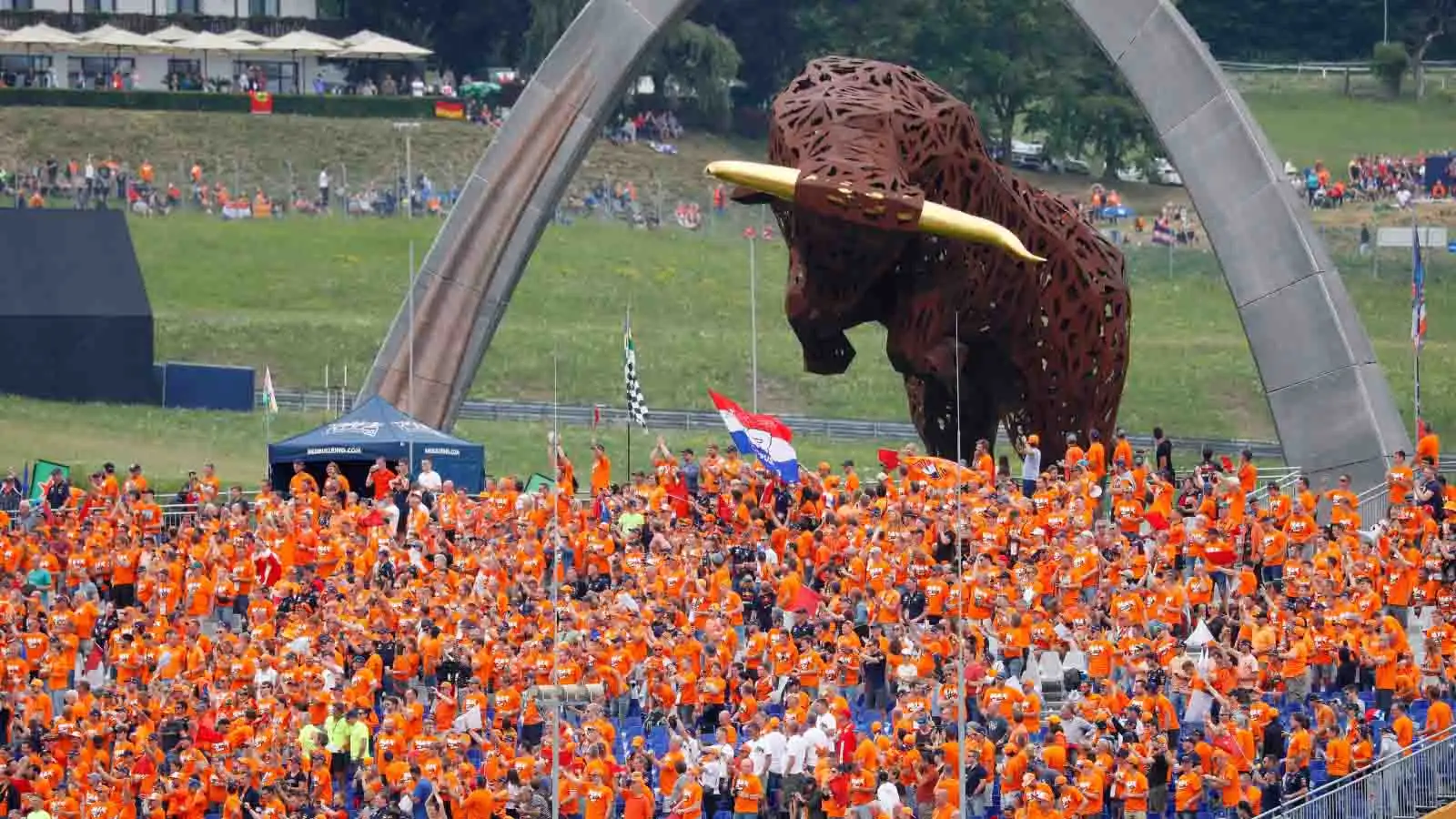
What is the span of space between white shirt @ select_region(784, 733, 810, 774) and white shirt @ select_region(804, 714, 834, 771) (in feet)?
0.05

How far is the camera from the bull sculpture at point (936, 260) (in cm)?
2956

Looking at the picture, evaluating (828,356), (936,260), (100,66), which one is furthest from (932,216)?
(100,66)

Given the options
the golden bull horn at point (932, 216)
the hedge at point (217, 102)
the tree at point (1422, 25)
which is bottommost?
the golden bull horn at point (932, 216)

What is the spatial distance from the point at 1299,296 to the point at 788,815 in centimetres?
1034

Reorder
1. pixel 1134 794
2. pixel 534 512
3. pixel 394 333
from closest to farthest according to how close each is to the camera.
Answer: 1. pixel 1134 794
2. pixel 534 512
3. pixel 394 333

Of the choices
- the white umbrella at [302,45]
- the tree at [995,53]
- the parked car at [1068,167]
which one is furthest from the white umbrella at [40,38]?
the parked car at [1068,167]

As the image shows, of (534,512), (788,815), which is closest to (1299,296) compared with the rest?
(534,512)

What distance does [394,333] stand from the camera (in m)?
39.9

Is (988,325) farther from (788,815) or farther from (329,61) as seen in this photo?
(329,61)

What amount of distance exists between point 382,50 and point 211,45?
4.55m

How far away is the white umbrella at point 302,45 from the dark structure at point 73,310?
2931cm

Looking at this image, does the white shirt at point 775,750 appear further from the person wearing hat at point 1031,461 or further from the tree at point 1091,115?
the tree at point 1091,115

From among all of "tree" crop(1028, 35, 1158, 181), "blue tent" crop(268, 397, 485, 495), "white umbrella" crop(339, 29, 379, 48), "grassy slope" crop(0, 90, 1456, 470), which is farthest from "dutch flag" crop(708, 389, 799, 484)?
"white umbrella" crop(339, 29, 379, 48)

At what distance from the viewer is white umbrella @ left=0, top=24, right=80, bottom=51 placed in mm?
80688
